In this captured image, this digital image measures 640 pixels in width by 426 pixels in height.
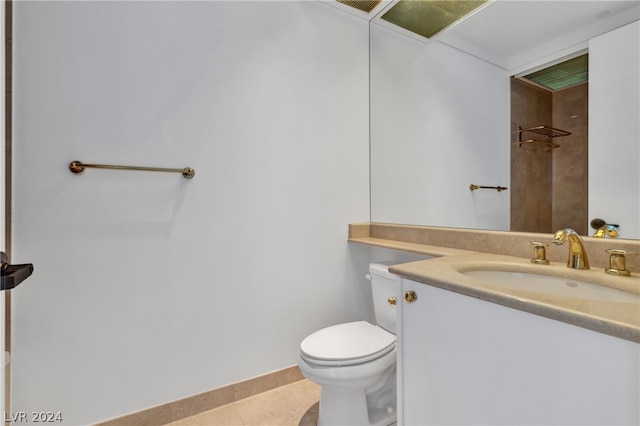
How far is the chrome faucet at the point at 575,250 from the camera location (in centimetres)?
91

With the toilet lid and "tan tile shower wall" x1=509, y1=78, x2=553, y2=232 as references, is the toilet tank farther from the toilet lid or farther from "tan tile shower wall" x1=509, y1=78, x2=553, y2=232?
"tan tile shower wall" x1=509, y1=78, x2=553, y2=232

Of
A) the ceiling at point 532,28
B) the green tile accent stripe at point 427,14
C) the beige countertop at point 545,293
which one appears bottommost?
the beige countertop at point 545,293

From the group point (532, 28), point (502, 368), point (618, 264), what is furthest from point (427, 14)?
point (502, 368)

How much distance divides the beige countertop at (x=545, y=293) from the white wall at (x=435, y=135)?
328 millimetres

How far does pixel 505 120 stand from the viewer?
4.24 feet

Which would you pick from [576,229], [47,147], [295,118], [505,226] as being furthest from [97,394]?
[576,229]

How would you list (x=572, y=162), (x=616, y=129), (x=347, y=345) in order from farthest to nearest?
(x=347, y=345)
(x=572, y=162)
(x=616, y=129)

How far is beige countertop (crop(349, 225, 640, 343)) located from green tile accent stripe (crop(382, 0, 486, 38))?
3.98 feet

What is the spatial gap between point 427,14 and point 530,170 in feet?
3.65

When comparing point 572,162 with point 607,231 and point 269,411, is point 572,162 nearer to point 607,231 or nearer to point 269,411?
point 607,231

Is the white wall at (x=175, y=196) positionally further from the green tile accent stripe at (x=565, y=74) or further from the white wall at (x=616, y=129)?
the white wall at (x=616, y=129)

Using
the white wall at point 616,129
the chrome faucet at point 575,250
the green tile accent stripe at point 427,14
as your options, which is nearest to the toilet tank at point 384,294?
the chrome faucet at point 575,250

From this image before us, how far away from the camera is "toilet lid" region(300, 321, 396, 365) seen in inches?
45.9

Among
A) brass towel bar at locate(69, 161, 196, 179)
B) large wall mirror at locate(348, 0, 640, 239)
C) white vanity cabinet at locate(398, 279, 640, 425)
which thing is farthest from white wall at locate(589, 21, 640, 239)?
brass towel bar at locate(69, 161, 196, 179)
